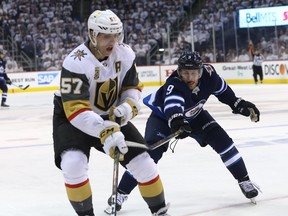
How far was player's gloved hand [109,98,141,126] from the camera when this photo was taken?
356 cm

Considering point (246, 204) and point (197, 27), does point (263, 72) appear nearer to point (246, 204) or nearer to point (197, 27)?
point (197, 27)

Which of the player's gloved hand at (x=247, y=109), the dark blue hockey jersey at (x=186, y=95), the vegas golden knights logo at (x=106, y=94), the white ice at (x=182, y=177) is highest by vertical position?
the vegas golden knights logo at (x=106, y=94)

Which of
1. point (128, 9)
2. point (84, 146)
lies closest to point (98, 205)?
point (84, 146)

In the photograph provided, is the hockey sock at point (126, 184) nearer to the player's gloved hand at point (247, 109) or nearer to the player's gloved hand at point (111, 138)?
the player's gloved hand at point (247, 109)

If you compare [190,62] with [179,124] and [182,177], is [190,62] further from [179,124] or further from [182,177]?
[182,177]

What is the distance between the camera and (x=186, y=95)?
4.32 m

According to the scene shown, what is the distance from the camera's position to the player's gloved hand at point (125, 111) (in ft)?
11.7

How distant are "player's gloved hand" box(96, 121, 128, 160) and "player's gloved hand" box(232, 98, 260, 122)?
138 centimetres

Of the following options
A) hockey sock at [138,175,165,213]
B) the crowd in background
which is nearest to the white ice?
hockey sock at [138,175,165,213]

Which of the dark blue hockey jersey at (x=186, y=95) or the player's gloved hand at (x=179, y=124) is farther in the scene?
the dark blue hockey jersey at (x=186, y=95)

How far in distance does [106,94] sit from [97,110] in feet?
0.39

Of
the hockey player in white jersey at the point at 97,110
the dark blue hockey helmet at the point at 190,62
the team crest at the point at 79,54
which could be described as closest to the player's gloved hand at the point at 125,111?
the hockey player in white jersey at the point at 97,110

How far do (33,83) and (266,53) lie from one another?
7167 mm

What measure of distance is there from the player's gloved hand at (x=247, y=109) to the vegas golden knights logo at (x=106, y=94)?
3.91 feet
